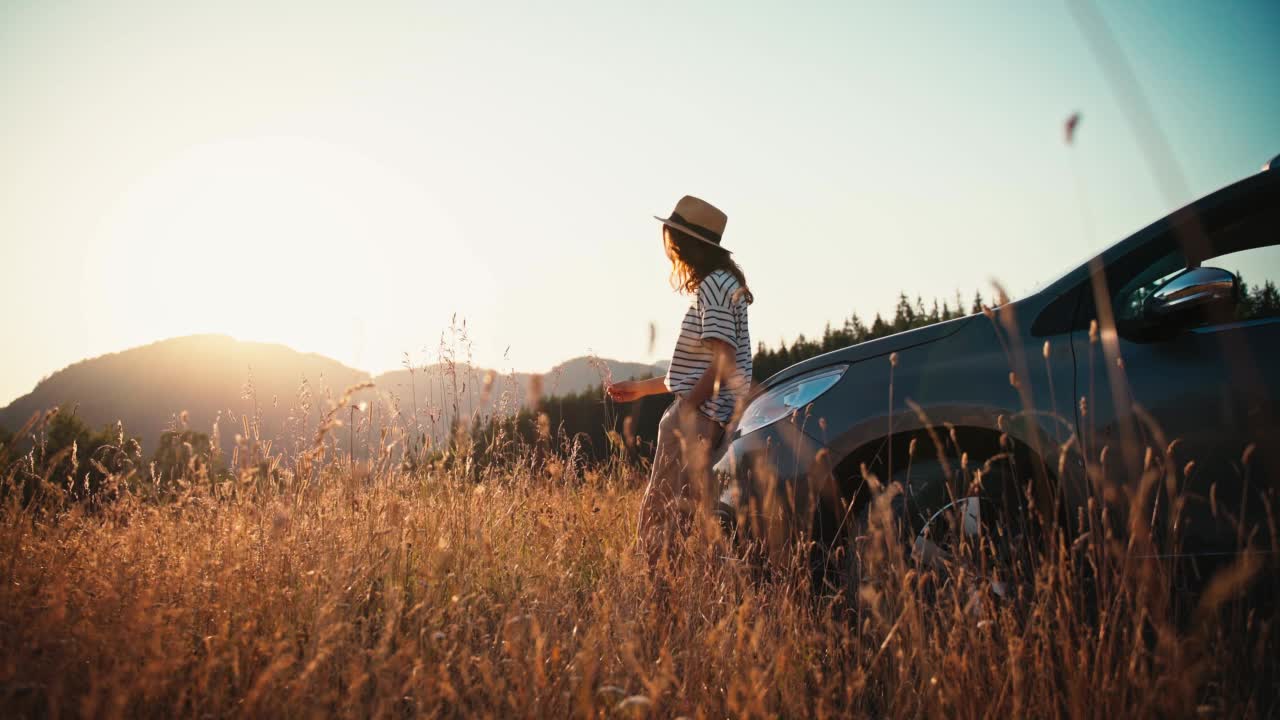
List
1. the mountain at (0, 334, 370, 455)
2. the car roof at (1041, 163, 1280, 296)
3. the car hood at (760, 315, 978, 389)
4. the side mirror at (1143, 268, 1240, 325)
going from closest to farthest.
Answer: the side mirror at (1143, 268, 1240, 325)
the car roof at (1041, 163, 1280, 296)
the car hood at (760, 315, 978, 389)
the mountain at (0, 334, 370, 455)

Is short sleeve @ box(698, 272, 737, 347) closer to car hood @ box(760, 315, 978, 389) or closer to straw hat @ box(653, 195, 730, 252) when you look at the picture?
straw hat @ box(653, 195, 730, 252)

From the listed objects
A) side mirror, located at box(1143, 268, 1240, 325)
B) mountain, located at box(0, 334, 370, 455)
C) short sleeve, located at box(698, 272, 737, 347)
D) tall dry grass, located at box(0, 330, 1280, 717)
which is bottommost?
tall dry grass, located at box(0, 330, 1280, 717)

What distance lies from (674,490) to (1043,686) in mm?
1670

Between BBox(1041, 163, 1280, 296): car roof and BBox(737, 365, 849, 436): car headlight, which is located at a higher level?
BBox(1041, 163, 1280, 296): car roof

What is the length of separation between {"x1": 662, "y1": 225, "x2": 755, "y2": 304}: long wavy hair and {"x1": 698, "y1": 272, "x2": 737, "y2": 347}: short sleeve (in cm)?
16

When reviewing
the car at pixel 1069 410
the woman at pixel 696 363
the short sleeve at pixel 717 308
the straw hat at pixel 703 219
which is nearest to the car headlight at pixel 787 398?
the car at pixel 1069 410

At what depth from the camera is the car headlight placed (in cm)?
275

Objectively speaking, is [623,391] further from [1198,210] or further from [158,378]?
[158,378]

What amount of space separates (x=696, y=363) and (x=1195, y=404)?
182cm

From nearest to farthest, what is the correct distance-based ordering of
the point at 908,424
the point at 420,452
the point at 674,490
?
the point at 908,424
the point at 674,490
the point at 420,452

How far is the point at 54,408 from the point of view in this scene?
8.86 ft

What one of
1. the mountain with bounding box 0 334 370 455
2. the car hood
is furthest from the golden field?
the mountain with bounding box 0 334 370 455

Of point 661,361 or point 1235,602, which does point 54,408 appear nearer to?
point 661,361

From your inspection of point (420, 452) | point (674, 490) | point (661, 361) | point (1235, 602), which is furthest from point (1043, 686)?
point (420, 452)
